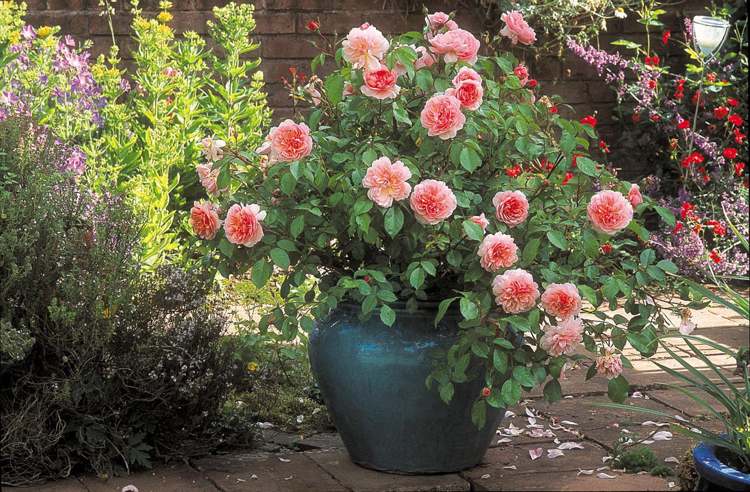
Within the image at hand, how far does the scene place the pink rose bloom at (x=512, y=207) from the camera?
3.03 metres

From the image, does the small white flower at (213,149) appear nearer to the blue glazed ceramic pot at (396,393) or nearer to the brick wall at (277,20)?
the blue glazed ceramic pot at (396,393)

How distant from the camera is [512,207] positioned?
3037mm

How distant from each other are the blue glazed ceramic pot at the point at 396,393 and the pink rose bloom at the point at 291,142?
1.61ft

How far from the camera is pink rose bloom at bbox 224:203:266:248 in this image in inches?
120

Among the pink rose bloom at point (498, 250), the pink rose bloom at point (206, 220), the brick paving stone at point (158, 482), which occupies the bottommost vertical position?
the brick paving stone at point (158, 482)

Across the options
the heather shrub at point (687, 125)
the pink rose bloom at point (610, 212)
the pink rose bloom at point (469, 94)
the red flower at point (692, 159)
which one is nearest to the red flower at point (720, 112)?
the heather shrub at point (687, 125)

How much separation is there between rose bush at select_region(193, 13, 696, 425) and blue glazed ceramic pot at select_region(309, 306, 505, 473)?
0.22 ft

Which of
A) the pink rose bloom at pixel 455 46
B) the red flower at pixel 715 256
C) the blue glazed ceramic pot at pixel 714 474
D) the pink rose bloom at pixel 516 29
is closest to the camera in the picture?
the blue glazed ceramic pot at pixel 714 474

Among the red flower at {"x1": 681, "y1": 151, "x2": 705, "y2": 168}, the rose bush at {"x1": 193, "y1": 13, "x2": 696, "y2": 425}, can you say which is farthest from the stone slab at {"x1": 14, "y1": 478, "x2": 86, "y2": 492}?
the red flower at {"x1": 681, "y1": 151, "x2": 705, "y2": 168}

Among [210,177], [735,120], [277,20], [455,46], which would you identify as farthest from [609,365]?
[277,20]

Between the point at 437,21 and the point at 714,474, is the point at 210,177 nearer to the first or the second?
the point at 437,21

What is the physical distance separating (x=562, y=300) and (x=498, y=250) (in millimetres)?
214

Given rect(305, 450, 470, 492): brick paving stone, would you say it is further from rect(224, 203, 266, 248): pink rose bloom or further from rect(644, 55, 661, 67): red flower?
rect(644, 55, 661, 67): red flower

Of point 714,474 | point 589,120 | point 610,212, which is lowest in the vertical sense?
point 714,474
